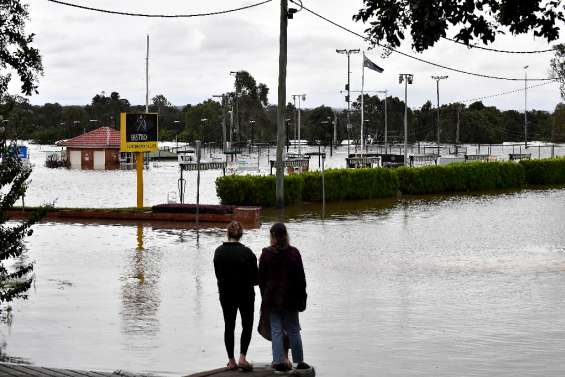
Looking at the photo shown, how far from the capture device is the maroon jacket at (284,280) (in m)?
9.90

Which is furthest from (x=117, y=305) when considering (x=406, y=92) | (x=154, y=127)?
(x=406, y=92)

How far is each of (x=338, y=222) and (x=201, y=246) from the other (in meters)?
7.60

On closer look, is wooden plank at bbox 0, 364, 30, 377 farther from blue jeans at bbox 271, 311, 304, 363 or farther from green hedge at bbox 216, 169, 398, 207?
green hedge at bbox 216, 169, 398, 207

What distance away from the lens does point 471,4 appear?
10.7 metres

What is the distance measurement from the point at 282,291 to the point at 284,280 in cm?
11

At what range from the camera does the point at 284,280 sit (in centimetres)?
989

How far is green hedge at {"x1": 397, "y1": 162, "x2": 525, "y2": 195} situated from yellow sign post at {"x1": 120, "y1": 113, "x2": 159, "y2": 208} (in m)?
13.9

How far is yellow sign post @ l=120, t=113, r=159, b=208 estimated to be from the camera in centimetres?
3244

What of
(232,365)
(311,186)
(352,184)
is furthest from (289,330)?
(352,184)

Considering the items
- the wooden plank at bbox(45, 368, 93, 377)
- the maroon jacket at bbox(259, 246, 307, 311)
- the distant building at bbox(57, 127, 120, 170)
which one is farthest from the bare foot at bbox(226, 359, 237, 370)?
the distant building at bbox(57, 127, 120, 170)

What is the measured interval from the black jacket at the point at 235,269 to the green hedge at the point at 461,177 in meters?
33.2

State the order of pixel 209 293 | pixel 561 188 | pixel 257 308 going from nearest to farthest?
pixel 257 308 < pixel 209 293 < pixel 561 188

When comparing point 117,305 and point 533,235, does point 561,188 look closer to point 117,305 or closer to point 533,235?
point 533,235

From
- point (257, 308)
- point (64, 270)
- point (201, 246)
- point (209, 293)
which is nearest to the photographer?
point (257, 308)
